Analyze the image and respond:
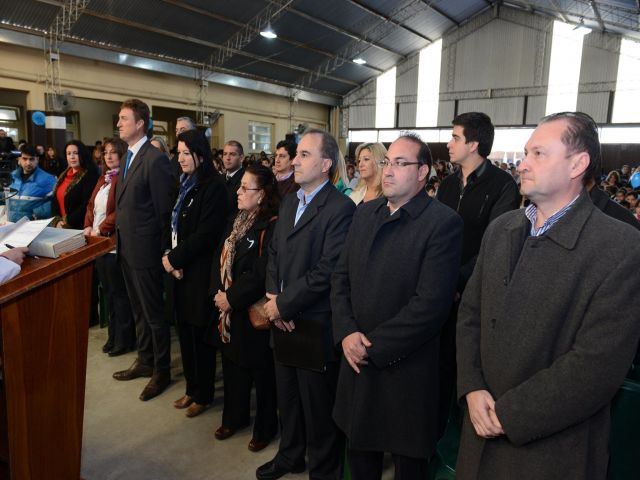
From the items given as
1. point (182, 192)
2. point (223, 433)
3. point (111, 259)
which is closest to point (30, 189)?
point (111, 259)

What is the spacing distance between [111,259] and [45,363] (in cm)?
204

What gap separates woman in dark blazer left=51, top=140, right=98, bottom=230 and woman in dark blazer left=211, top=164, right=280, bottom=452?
2051 millimetres

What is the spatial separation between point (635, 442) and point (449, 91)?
17.1 meters

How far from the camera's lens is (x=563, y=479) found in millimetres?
1137

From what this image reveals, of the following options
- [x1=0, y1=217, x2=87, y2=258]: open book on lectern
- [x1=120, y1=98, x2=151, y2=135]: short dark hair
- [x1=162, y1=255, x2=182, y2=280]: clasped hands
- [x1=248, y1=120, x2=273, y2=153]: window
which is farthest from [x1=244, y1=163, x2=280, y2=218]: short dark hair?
[x1=248, y1=120, x2=273, y2=153]: window

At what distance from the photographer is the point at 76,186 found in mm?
3781

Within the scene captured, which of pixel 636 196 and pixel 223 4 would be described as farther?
pixel 223 4

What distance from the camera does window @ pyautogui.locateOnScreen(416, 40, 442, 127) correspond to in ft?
55.6

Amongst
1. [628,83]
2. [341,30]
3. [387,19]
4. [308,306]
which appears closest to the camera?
[308,306]

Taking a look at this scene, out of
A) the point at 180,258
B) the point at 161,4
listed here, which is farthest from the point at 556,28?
the point at 180,258

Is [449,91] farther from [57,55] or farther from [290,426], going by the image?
[290,426]

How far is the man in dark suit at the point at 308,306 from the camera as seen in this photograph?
6.41 ft

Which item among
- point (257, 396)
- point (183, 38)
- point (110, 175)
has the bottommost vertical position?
point (257, 396)

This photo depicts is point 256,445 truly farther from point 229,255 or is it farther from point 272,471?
point 229,255
